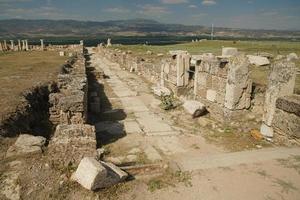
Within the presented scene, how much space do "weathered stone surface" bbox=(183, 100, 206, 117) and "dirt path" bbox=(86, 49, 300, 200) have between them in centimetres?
83

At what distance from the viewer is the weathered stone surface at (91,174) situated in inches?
201

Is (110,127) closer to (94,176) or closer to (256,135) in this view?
(94,176)

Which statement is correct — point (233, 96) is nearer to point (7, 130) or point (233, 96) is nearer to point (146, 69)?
point (7, 130)

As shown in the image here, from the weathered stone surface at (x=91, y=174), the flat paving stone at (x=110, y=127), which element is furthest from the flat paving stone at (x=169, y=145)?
the weathered stone surface at (x=91, y=174)

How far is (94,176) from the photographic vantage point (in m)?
5.09

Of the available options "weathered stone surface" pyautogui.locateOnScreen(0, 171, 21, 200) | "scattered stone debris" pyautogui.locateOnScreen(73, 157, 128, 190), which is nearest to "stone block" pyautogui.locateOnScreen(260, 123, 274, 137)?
"scattered stone debris" pyautogui.locateOnScreen(73, 157, 128, 190)

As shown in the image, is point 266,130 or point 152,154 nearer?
point 152,154

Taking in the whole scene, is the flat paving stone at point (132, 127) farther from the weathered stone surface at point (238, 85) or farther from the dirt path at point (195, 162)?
the weathered stone surface at point (238, 85)

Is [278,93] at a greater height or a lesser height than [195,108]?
greater

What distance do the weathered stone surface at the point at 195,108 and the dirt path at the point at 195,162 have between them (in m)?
0.83

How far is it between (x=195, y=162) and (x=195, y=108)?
3.87 metres

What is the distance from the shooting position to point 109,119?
34.4 feet

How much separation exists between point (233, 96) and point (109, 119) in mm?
4563

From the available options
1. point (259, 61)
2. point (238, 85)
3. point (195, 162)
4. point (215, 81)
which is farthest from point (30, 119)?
point (259, 61)
